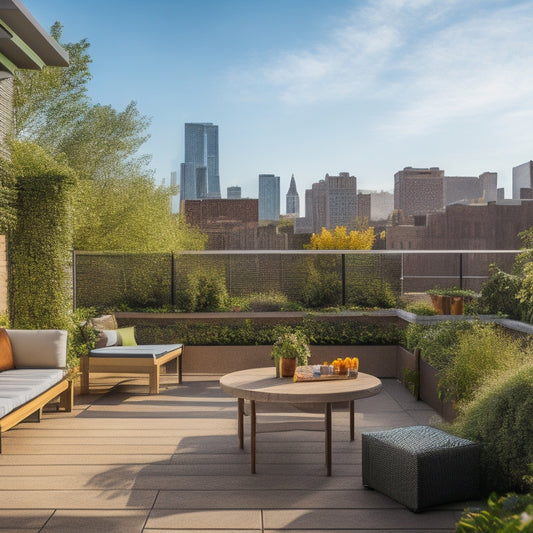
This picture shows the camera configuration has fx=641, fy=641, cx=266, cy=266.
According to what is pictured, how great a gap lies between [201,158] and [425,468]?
92.1 m

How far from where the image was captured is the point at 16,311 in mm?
6629

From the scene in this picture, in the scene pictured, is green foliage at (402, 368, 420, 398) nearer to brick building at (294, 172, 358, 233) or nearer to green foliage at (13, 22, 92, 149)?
green foliage at (13, 22, 92, 149)

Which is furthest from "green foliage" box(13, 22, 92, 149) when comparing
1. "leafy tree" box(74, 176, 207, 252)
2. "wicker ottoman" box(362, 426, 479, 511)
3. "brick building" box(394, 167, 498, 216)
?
"brick building" box(394, 167, 498, 216)

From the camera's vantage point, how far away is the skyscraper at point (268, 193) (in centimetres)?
8338

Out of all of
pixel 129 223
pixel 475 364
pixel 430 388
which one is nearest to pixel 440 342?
pixel 430 388

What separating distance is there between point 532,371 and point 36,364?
412cm

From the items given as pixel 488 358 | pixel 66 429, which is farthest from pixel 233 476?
pixel 488 358

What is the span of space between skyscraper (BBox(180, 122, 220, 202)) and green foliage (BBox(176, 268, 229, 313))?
7323 cm

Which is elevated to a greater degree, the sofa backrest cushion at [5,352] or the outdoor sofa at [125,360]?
the sofa backrest cushion at [5,352]

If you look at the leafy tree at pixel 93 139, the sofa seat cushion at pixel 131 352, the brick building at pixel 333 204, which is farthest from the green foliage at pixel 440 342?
the brick building at pixel 333 204

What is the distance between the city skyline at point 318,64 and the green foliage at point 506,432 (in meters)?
7.25

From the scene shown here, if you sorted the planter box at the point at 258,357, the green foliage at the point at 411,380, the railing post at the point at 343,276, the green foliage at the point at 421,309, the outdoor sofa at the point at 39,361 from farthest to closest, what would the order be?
1. the railing post at the point at 343,276
2. the green foliage at the point at 421,309
3. the planter box at the point at 258,357
4. the green foliage at the point at 411,380
5. the outdoor sofa at the point at 39,361

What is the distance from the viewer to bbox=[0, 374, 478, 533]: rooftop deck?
3.29 meters

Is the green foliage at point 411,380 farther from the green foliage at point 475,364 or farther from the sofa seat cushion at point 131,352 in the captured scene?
the sofa seat cushion at point 131,352
